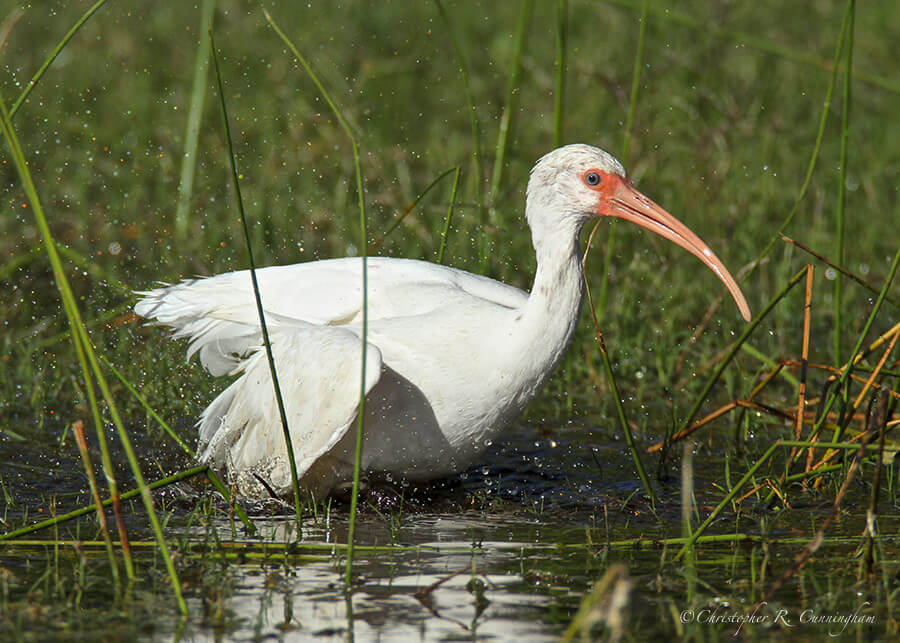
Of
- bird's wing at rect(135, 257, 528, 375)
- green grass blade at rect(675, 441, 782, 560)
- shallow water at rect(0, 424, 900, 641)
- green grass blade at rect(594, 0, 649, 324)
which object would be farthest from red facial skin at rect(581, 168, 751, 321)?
green grass blade at rect(675, 441, 782, 560)

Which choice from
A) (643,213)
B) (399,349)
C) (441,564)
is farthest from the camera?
(643,213)

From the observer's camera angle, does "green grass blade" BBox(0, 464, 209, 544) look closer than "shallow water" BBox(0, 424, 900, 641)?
No

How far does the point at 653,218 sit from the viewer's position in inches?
187

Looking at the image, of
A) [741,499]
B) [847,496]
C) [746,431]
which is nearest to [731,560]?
[741,499]

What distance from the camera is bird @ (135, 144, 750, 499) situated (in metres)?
4.46

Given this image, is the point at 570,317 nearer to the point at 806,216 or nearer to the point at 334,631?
the point at 334,631

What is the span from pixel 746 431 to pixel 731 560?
65.3 inches

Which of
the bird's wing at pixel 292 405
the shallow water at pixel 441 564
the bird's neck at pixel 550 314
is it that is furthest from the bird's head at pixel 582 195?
the shallow water at pixel 441 564

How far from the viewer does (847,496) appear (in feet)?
15.1

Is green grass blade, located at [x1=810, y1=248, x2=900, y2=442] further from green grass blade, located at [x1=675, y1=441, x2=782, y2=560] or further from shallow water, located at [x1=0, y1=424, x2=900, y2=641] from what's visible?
green grass blade, located at [x1=675, y1=441, x2=782, y2=560]

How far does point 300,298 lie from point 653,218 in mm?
1383

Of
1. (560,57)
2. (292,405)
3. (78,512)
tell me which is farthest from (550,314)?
(78,512)

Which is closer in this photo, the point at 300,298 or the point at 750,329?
the point at 750,329

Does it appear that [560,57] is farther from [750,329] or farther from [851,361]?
[851,361]
